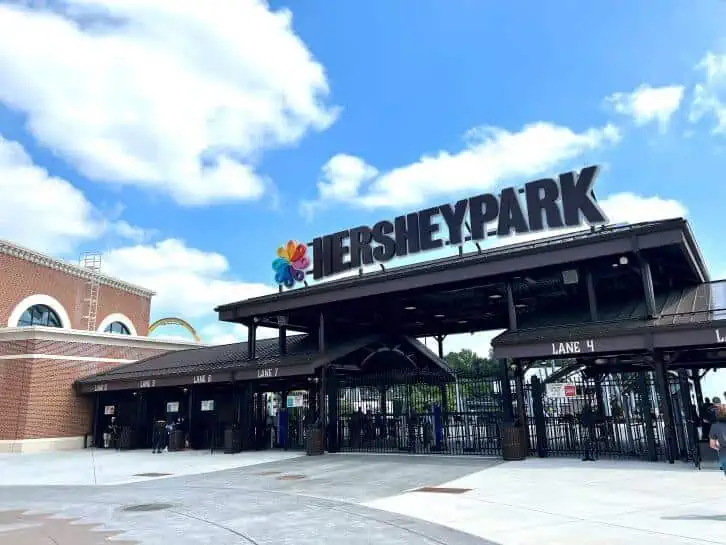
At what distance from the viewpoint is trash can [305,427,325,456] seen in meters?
21.0

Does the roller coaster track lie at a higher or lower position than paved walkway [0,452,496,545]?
higher

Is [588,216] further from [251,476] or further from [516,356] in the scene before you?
[251,476]

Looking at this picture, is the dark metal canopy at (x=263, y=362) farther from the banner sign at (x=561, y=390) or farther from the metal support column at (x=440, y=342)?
the banner sign at (x=561, y=390)

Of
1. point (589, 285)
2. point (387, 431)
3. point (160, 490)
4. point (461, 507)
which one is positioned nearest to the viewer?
point (461, 507)

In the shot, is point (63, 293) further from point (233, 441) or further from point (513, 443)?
point (513, 443)

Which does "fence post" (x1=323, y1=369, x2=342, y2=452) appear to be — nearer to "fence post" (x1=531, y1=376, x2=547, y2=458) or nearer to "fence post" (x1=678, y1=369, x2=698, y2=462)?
"fence post" (x1=531, y1=376, x2=547, y2=458)

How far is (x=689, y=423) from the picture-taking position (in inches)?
574

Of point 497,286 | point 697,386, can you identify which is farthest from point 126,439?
point 697,386

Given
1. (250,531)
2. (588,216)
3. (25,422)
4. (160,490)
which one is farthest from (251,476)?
(25,422)

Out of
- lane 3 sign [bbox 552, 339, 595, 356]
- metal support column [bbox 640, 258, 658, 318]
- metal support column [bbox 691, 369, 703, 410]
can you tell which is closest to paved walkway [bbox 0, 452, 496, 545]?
lane 3 sign [bbox 552, 339, 595, 356]

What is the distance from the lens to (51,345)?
1242 inches

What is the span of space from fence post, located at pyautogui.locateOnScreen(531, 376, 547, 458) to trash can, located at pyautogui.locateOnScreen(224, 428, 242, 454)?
42.3ft

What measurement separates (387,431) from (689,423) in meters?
11.7

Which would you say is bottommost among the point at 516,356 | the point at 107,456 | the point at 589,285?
the point at 107,456
